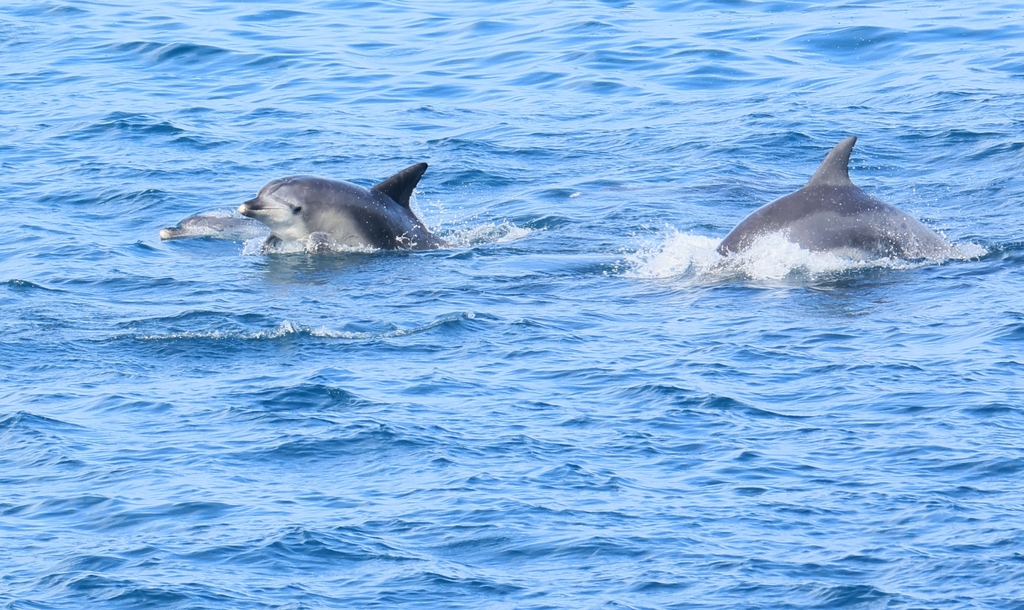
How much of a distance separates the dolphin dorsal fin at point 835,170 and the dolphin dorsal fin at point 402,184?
4.47 meters

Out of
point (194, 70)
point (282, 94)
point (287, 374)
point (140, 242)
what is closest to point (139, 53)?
point (194, 70)

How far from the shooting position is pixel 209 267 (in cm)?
1862

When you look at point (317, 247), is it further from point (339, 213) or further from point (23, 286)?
point (23, 286)

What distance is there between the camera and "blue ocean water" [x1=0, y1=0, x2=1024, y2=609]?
406 inches

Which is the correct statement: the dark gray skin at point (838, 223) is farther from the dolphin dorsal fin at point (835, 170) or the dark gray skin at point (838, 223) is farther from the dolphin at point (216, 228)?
the dolphin at point (216, 228)

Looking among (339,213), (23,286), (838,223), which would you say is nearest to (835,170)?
(838,223)

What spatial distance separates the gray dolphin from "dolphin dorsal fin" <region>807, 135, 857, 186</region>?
4486mm

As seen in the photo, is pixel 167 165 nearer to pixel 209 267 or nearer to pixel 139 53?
pixel 209 267

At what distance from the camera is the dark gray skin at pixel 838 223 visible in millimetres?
17156

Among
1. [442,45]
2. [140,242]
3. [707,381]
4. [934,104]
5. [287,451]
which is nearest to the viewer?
[287,451]

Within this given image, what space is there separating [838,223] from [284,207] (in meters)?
6.15

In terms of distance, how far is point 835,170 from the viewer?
17.3 metres

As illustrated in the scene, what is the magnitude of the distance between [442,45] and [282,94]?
529 centimetres

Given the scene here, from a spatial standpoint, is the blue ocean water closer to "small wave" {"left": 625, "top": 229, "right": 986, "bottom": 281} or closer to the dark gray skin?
"small wave" {"left": 625, "top": 229, "right": 986, "bottom": 281}
